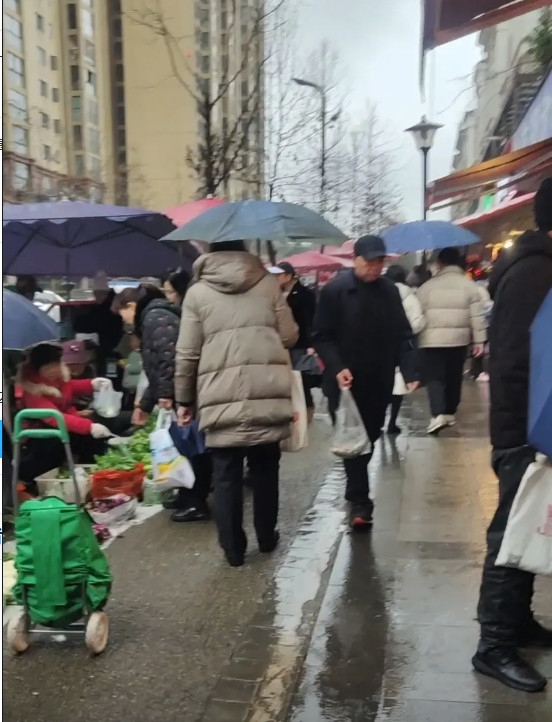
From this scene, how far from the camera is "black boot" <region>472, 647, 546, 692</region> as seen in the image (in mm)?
3091

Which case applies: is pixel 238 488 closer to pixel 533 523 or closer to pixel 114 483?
pixel 114 483

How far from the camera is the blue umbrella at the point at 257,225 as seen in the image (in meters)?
4.52

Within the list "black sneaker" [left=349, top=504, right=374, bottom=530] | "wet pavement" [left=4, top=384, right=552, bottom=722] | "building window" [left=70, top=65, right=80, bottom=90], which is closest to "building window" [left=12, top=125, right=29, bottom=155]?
"building window" [left=70, top=65, right=80, bottom=90]

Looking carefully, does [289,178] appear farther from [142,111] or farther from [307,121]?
[142,111]

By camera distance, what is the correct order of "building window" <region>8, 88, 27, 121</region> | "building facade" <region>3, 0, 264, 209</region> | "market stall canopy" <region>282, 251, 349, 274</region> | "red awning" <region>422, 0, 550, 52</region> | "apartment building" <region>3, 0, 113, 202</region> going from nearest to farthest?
"red awning" <region>422, 0, 550, 52</region>, "building facade" <region>3, 0, 264, 209</region>, "market stall canopy" <region>282, 251, 349, 274</region>, "apartment building" <region>3, 0, 113, 202</region>, "building window" <region>8, 88, 27, 121</region>

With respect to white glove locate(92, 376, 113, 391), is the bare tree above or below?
above

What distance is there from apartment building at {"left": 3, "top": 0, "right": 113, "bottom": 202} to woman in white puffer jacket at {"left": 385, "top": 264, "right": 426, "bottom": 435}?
90.2 ft

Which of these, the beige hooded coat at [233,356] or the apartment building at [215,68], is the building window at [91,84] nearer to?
the apartment building at [215,68]

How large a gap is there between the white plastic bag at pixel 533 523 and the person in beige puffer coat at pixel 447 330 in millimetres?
5347

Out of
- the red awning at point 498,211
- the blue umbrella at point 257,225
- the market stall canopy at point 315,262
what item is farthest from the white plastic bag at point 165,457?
the market stall canopy at point 315,262

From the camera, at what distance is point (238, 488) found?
456 cm

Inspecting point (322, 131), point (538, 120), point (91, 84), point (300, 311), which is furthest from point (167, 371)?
point (91, 84)

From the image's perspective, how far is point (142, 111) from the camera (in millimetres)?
38781

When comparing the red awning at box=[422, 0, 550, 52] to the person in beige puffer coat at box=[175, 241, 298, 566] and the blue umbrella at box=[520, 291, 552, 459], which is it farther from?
the blue umbrella at box=[520, 291, 552, 459]
